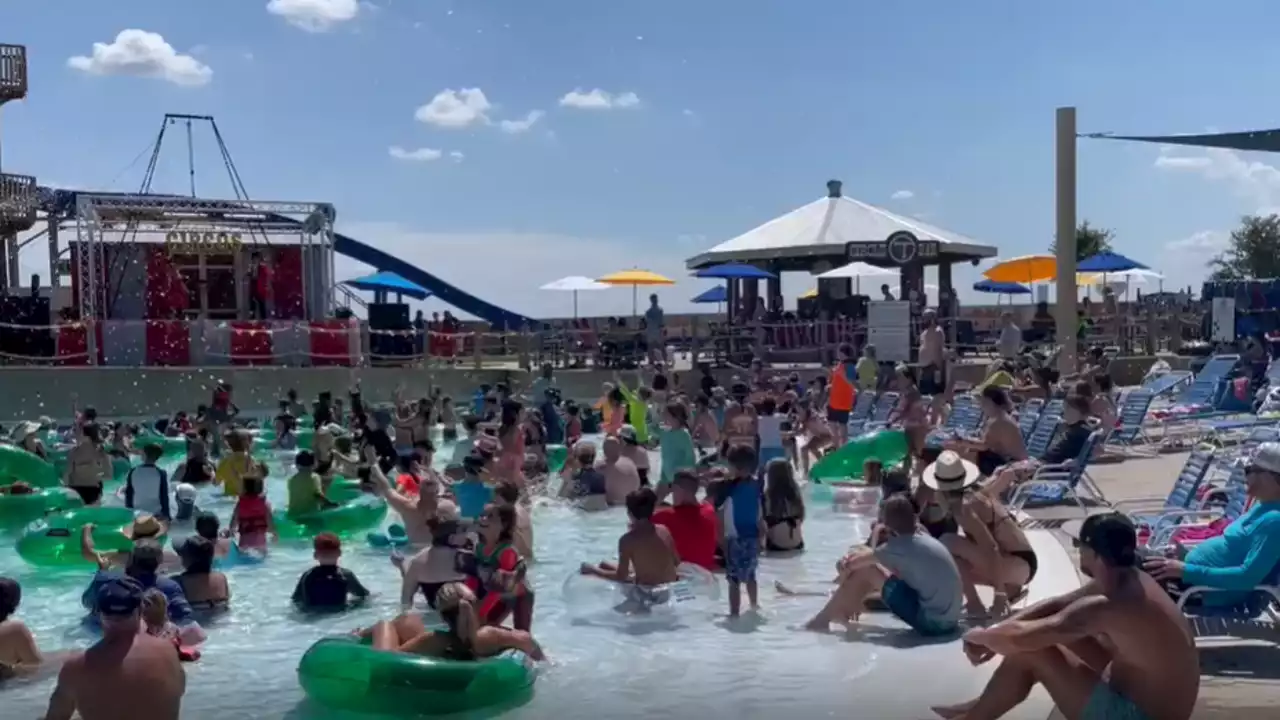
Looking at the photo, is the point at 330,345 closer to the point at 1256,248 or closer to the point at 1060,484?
the point at 1060,484

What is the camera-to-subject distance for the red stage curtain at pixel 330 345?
20391 millimetres

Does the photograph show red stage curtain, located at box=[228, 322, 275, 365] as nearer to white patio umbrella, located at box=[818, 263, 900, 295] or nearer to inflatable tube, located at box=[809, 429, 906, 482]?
white patio umbrella, located at box=[818, 263, 900, 295]

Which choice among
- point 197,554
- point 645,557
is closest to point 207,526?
point 197,554

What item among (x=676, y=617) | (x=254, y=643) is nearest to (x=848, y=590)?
(x=676, y=617)

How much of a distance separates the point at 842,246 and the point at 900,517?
15.3 meters

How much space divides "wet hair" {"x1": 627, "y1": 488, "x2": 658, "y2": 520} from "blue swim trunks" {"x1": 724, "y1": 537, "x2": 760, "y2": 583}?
0.47 metres

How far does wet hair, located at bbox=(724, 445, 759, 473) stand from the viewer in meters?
6.79

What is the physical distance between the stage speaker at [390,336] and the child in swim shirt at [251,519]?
1131 centimetres

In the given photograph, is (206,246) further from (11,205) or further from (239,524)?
(239,524)

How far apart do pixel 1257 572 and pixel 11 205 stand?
1191 inches

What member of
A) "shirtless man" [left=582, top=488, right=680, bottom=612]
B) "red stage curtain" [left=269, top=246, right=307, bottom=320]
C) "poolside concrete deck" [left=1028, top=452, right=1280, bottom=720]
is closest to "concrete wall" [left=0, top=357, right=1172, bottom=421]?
"red stage curtain" [left=269, top=246, right=307, bottom=320]

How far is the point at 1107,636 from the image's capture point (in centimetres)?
400

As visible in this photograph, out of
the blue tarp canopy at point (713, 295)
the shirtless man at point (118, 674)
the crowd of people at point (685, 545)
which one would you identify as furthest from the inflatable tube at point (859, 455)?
the blue tarp canopy at point (713, 295)

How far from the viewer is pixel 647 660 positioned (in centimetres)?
629
